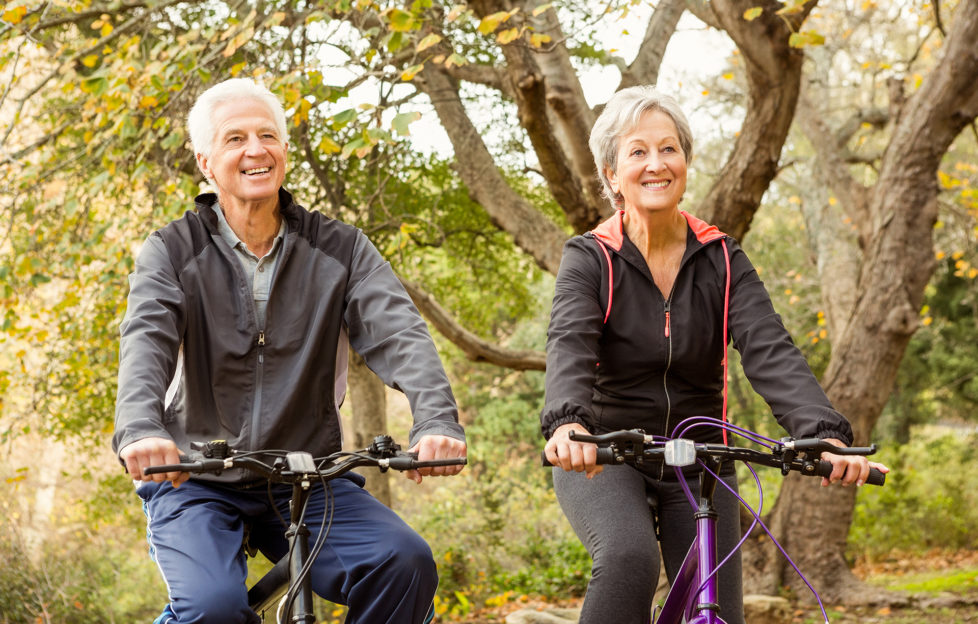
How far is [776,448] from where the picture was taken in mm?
2432

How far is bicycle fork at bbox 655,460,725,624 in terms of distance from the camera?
2.53 meters

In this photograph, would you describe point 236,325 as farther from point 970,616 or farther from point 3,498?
point 3,498

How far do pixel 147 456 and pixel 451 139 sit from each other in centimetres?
548

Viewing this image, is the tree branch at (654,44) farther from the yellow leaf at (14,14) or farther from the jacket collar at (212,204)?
the jacket collar at (212,204)

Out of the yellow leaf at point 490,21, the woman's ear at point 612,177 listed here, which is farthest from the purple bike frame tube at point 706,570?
the yellow leaf at point 490,21

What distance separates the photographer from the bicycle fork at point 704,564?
2.53m

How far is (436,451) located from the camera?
8.51 ft

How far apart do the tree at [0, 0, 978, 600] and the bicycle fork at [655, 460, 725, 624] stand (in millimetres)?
2636

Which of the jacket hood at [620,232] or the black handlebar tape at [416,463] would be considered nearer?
the black handlebar tape at [416,463]

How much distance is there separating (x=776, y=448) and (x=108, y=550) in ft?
37.1

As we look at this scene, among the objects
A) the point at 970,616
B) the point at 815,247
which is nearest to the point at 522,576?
the point at 970,616

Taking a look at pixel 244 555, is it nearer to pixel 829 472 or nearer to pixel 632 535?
pixel 632 535

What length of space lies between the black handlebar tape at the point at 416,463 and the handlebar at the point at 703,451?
287 millimetres

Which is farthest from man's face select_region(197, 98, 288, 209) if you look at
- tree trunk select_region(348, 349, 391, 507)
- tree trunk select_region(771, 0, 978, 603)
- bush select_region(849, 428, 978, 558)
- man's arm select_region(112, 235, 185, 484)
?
bush select_region(849, 428, 978, 558)
